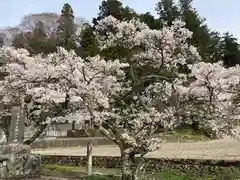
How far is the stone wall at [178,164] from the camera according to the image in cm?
1302

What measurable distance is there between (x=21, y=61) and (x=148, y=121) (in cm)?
558

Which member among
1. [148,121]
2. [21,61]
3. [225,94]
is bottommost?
[148,121]

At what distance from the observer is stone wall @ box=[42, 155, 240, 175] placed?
1302 centimetres

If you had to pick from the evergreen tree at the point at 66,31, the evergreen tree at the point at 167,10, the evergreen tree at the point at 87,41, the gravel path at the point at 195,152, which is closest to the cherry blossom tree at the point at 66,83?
the gravel path at the point at 195,152

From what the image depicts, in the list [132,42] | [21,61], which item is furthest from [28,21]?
[132,42]

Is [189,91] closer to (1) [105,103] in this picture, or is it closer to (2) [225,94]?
(2) [225,94]

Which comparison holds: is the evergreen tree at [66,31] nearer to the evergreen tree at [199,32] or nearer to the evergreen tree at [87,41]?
the evergreen tree at [87,41]

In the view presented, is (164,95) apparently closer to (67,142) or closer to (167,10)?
(67,142)

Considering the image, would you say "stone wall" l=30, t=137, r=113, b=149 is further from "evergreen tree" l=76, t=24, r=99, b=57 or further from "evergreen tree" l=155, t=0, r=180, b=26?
"evergreen tree" l=155, t=0, r=180, b=26

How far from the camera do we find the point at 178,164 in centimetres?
1451

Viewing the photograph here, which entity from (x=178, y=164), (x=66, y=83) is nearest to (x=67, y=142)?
(x=178, y=164)

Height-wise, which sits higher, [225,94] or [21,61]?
[21,61]

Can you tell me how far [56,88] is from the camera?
32.6 feet

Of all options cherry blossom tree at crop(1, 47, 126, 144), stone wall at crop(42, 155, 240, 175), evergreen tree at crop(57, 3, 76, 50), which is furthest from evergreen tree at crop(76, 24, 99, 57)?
cherry blossom tree at crop(1, 47, 126, 144)
